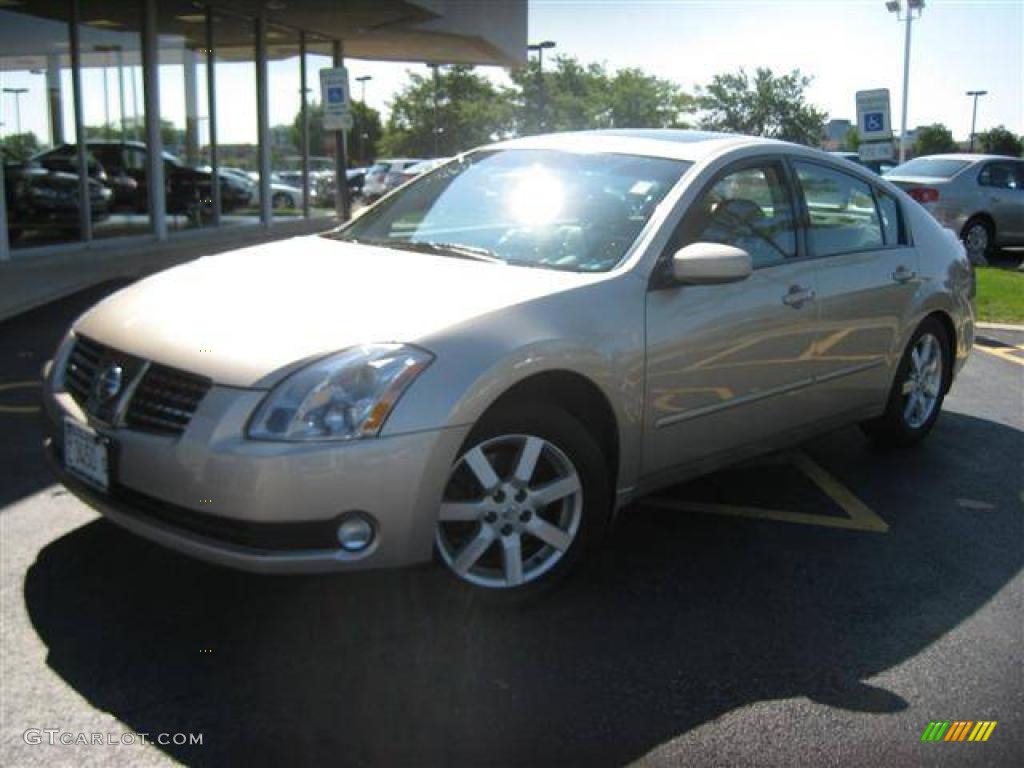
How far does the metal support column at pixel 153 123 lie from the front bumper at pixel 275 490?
13091 millimetres

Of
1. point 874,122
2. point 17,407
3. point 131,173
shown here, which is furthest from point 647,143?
point 131,173

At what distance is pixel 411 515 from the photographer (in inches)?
120

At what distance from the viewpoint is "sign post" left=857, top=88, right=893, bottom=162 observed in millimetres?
14914

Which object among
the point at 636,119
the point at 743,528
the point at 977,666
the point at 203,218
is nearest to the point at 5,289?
the point at 203,218

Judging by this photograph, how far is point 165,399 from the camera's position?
310 cm

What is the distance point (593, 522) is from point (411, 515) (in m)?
0.79

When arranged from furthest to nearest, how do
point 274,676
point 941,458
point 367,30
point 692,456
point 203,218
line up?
1. point 367,30
2. point 203,218
3. point 941,458
4. point 692,456
5. point 274,676

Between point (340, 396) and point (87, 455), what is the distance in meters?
0.92

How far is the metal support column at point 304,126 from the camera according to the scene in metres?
20.7

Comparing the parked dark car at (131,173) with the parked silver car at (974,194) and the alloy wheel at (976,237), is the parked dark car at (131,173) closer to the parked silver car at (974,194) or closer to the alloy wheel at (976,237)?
the parked silver car at (974,194)

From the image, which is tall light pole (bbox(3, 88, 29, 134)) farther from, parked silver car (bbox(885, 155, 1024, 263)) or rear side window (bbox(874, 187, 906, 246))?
parked silver car (bbox(885, 155, 1024, 263))

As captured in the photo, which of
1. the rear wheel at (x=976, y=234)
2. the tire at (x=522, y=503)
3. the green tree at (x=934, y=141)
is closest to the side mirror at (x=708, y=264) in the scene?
the tire at (x=522, y=503)

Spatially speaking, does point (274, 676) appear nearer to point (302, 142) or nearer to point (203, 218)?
point (203, 218)

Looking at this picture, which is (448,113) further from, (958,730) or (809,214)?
(958,730)
